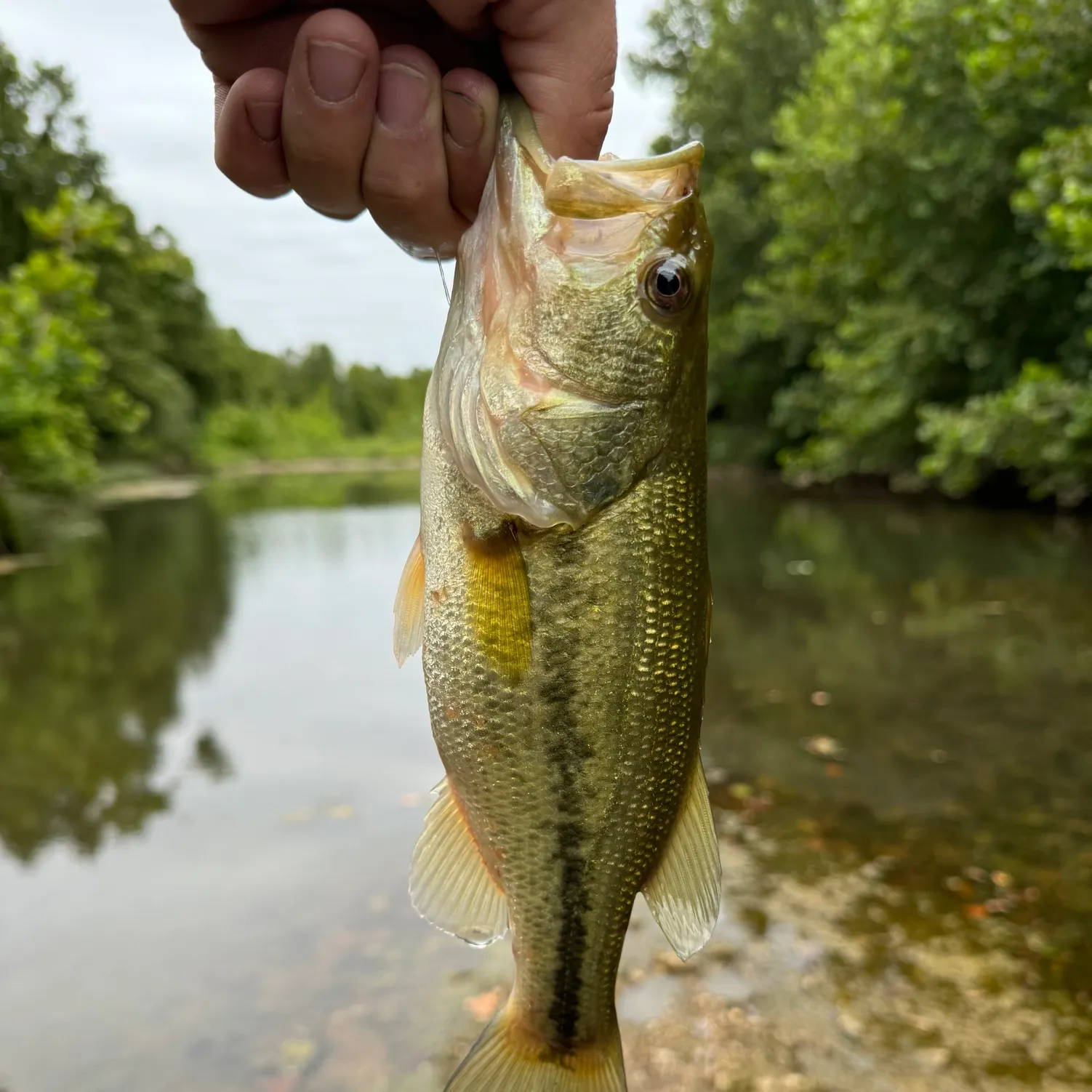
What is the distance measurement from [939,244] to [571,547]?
17.0m

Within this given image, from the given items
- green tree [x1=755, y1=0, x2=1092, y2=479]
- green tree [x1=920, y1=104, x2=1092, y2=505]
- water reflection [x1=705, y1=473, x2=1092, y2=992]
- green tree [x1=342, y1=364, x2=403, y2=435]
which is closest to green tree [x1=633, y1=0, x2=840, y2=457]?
green tree [x1=755, y1=0, x2=1092, y2=479]

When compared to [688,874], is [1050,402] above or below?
above

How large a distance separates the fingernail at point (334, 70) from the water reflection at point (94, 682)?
17.7ft

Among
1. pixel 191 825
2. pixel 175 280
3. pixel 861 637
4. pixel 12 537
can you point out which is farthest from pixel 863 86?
pixel 175 280

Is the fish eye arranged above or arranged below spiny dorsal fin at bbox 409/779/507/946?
above

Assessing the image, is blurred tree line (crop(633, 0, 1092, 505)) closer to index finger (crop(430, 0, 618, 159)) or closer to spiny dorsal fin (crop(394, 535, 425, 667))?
index finger (crop(430, 0, 618, 159))

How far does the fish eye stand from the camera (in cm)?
167

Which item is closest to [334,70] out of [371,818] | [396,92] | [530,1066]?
[396,92]

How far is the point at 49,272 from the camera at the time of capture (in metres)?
16.6

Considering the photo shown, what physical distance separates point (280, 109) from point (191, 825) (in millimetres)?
5226

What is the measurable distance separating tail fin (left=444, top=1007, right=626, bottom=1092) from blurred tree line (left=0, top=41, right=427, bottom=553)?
16317 millimetres

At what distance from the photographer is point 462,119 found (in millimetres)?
1772

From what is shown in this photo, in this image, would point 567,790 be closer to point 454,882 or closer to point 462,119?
point 454,882

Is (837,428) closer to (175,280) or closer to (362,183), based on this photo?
(362,183)
